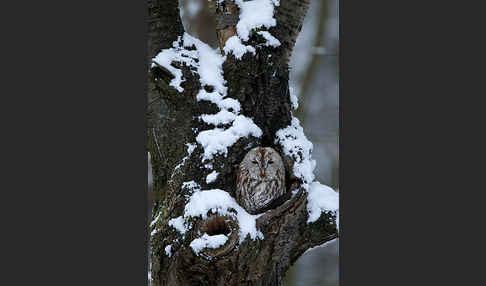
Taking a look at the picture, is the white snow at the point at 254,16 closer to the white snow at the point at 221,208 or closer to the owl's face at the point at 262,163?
the owl's face at the point at 262,163

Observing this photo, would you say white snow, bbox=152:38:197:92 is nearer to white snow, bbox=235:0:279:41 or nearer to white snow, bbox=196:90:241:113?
white snow, bbox=196:90:241:113

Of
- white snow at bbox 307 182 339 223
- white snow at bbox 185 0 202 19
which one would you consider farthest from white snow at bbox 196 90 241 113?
white snow at bbox 185 0 202 19

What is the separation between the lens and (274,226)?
117 inches

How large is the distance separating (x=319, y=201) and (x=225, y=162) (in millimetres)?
665

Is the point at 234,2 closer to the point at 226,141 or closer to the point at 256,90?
the point at 256,90

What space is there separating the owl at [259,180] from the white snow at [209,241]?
407mm

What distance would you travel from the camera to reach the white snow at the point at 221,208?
287 centimetres

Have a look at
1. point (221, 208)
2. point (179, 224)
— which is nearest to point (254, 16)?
point (221, 208)

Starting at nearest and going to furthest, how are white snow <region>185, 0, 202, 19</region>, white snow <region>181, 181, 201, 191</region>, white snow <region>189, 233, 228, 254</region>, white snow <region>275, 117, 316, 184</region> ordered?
white snow <region>189, 233, 228, 254</region> → white snow <region>181, 181, 201, 191</region> → white snow <region>275, 117, 316, 184</region> → white snow <region>185, 0, 202, 19</region>

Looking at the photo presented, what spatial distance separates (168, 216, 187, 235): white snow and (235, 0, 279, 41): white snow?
1305 mm

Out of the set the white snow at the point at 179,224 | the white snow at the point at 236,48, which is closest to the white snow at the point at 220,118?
the white snow at the point at 236,48

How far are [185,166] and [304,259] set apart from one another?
1.96 metres

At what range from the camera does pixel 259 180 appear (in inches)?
122

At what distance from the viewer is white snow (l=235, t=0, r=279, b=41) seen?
3365 millimetres
